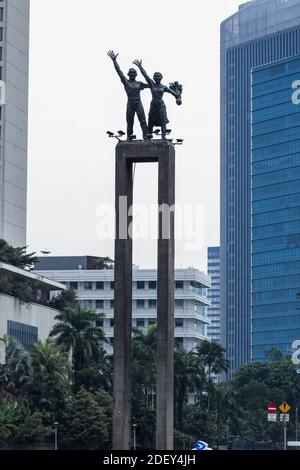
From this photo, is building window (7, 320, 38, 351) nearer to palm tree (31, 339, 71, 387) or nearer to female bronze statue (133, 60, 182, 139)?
palm tree (31, 339, 71, 387)

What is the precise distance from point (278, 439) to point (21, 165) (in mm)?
49603

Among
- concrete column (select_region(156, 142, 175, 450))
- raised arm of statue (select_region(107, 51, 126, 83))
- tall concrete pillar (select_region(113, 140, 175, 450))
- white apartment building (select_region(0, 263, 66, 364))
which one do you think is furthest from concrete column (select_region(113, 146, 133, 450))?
white apartment building (select_region(0, 263, 66, 364))

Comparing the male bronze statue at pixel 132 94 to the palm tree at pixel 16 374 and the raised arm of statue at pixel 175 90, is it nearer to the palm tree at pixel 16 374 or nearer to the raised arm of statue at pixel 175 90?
the raised arm of statue at pixel 175 90

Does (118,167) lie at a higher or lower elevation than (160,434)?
higher

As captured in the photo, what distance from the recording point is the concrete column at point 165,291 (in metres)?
66.1

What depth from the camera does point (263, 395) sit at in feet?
624

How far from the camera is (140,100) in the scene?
67.6 metres

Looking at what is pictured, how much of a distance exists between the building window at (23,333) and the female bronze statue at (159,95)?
70.0 m

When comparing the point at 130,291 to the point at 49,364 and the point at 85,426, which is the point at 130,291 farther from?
the point at 49,364

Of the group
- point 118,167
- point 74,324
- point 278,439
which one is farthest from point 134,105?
point 278,439

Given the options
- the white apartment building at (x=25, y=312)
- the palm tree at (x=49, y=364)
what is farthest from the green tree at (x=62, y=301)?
the palm tree at (x=49, y=364)

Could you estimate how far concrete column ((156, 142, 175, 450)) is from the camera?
66125mm
